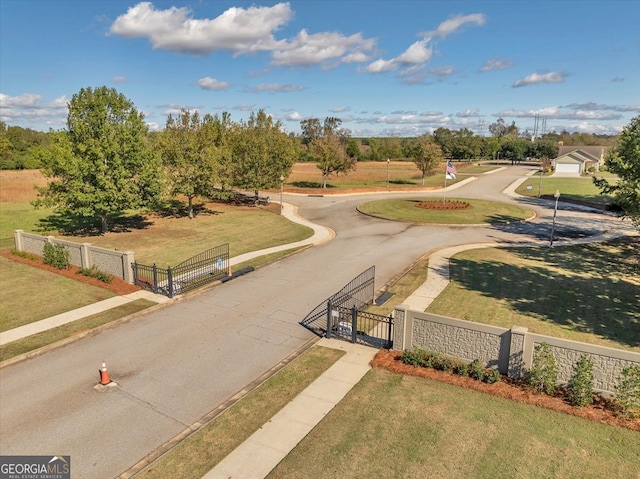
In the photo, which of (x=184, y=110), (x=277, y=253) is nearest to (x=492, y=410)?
(x=277, y=253)

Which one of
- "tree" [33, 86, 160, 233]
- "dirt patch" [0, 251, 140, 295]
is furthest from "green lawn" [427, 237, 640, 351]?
"tree" [33, 86, 160, 233]

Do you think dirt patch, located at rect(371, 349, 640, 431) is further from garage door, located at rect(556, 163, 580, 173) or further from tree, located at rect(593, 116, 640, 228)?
garage door, located at rect(556, 163, 580, 173)

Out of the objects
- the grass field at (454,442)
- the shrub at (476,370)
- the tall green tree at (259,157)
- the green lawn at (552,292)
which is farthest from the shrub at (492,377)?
the tall green tree at (259,157)

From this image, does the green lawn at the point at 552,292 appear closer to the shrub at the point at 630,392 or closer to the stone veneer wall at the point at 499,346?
the stone veneer wall at the point at 499,346

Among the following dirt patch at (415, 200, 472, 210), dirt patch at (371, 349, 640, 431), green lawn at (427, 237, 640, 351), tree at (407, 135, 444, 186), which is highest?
tree at (407, 135, 444, 186)

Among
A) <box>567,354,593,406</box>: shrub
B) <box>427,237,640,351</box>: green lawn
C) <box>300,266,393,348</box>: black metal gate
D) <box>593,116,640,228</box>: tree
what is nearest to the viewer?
<box>567,354,593,406</box>: shrub
